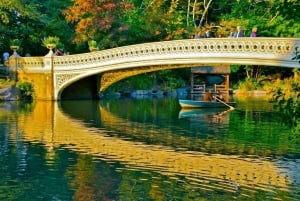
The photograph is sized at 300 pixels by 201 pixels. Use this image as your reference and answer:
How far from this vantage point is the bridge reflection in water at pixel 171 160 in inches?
418

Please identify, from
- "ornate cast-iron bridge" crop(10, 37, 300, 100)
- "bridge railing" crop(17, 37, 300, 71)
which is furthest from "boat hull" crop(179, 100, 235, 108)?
"bridge railing" crop(17, 37, 300, 71)

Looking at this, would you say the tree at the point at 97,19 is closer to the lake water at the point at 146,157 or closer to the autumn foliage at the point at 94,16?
the autumn foliage at the point at 94,16

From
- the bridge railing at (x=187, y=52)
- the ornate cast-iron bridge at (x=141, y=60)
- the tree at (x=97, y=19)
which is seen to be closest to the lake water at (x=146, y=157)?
the ornate cast-iron bridge at (x=141, y=60)

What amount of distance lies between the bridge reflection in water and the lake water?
0.02 m

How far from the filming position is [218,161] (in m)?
12.5

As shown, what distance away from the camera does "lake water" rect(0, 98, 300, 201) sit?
994 cm

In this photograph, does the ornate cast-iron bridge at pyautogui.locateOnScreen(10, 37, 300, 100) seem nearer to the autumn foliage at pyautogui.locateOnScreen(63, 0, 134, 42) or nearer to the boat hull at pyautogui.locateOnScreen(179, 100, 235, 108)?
the boat hull at pyautogui.locateOnScreen(179, 100, 235, 108)

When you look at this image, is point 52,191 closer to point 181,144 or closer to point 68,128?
point 181,144

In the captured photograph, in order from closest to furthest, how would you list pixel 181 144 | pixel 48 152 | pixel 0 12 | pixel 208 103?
1. pixel 48 152
2. pixel 181 144
3. pixel 208 103
4. pixel 0 12

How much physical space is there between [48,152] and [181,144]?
3.28 metres

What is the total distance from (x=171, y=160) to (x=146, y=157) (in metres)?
0.65

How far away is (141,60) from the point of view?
24391mm

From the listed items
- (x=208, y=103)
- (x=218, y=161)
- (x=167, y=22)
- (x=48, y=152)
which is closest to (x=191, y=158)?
(x=218, y=161)

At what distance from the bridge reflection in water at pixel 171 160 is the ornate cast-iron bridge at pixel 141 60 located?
4.17 meters
